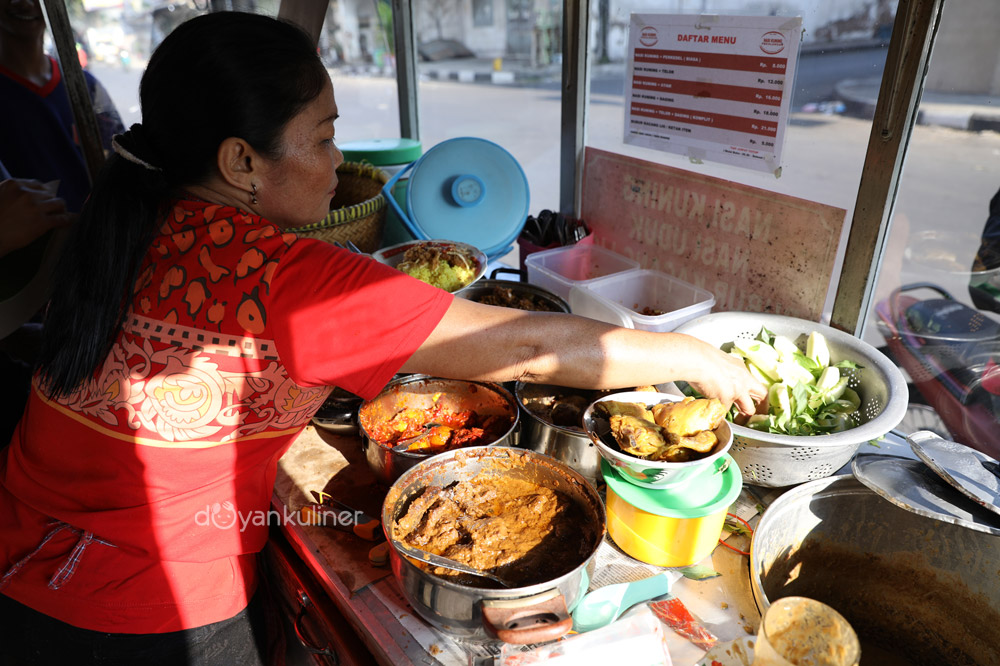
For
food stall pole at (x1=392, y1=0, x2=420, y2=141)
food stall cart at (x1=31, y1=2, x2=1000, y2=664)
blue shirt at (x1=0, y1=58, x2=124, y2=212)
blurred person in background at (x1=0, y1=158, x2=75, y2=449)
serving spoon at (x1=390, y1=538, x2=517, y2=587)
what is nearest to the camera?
serving spoon at (x1=390, y1=538, x2=517, y2=587)

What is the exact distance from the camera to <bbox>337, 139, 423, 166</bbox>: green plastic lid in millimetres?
3213

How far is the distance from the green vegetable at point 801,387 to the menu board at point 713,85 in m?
0.60

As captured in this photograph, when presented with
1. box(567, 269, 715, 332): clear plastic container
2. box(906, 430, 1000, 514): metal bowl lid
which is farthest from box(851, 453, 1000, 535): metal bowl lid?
box(567, 269, 715, 332): clear plastic container

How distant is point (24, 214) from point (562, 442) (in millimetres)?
2076

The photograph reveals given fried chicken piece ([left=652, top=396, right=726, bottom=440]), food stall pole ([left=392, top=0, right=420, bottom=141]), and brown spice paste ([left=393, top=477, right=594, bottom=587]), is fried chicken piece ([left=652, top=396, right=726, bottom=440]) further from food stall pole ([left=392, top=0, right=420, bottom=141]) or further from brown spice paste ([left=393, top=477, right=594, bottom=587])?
food stall pole ([left=392, top=0, right=420, bottom=141])

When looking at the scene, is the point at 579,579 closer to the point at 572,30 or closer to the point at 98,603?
the point at 98,603

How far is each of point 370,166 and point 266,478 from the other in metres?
1.98

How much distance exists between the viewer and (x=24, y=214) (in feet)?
6.93

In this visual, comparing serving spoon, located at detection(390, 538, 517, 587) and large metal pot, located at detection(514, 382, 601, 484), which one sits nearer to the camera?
serving spoon, located at detection(390, 538, 517, 587)

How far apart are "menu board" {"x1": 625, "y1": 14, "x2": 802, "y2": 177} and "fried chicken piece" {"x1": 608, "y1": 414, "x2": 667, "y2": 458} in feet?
3.67

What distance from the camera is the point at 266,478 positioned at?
4.91 feet

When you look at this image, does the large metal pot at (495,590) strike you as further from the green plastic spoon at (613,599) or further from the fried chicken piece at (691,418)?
the fried chicken piece at (691,418)

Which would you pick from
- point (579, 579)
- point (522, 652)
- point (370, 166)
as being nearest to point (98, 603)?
point (522, 652)

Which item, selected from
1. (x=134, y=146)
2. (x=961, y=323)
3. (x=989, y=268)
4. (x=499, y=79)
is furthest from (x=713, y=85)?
(x=499, y=79)
